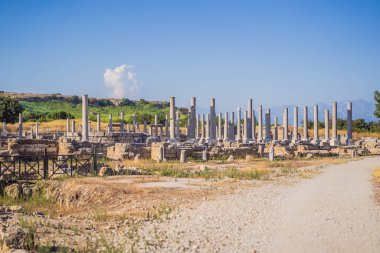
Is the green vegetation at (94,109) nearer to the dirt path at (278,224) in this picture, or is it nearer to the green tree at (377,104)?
the green tree at (377,104)

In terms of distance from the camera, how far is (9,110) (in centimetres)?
7425

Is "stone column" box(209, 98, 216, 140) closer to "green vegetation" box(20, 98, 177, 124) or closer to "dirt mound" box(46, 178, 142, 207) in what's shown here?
"dirt mound" box(46, 178, 142, 207)

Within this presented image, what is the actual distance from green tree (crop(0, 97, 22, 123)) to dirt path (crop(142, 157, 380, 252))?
6688 centimetres

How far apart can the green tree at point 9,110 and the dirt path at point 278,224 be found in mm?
66882

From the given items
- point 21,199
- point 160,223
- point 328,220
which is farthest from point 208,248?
point 21,199

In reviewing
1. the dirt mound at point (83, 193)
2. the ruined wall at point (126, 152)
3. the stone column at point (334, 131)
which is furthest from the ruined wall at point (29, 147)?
the stone column at point (334, 131)

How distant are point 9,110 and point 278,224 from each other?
236 ft

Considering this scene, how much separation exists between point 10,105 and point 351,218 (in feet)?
240

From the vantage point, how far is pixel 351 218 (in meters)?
10.4

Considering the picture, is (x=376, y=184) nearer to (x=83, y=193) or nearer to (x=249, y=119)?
(x=83, y=193)

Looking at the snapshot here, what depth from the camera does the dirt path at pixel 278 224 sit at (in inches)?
320

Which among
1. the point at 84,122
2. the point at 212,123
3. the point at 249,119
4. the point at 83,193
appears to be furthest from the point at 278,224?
the point at 249,119

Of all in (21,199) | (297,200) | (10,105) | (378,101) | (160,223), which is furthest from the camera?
(10,105)

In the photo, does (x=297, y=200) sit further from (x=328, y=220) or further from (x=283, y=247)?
(x=283, y=247)
